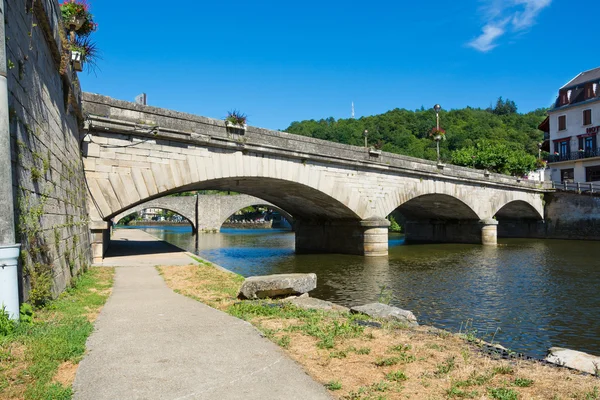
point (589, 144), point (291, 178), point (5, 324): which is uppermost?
point (589, 144)

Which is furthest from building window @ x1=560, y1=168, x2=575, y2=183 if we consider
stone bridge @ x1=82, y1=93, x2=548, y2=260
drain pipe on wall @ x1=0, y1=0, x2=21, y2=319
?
drain pipe on wall @ x1=0, y1=0, x2=21, y2=319

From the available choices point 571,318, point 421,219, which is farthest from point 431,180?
point 571,318

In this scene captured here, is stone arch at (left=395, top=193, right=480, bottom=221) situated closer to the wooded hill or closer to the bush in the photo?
the bush

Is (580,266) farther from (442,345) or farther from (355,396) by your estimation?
(355,396)

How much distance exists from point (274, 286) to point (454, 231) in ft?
85.8

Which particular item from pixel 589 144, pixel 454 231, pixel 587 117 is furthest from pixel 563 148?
pixel 454 231

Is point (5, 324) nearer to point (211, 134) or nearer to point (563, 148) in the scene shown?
point (211, 134)

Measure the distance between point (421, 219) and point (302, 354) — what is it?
101 ft

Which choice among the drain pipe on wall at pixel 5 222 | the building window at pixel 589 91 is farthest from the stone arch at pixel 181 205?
the drain pipe on wall at pixel 5 222

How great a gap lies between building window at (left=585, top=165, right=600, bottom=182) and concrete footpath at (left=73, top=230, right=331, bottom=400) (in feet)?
147

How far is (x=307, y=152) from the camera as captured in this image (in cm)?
1667

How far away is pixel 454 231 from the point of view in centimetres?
3081

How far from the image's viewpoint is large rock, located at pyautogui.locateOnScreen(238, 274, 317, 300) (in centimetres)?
719

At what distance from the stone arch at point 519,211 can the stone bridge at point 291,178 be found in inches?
39.8
